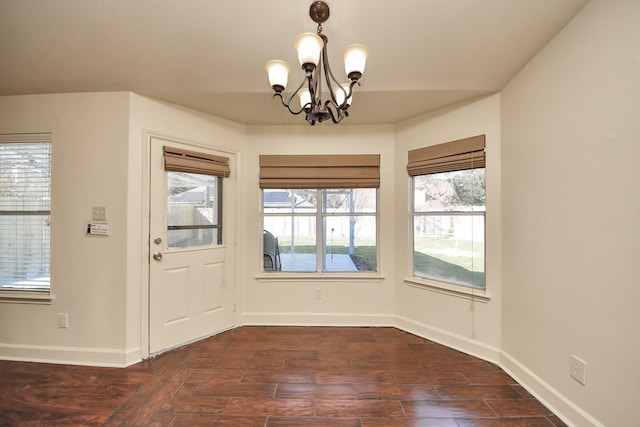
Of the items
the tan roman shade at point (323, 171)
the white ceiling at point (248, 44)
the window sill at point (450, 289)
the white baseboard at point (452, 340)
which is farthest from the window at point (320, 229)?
the white ceiling at point (248, 44)

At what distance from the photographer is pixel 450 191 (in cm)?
270

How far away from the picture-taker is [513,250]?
218cm

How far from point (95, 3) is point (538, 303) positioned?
3.30 m

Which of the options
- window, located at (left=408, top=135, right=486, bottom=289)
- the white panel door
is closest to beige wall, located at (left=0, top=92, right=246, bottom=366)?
the white panel door

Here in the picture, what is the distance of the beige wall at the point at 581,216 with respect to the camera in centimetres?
133

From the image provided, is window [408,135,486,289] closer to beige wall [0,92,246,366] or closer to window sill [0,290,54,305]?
beige wall [0,92,246,366]

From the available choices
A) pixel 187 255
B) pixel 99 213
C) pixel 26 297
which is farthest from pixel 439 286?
pixel 26 297

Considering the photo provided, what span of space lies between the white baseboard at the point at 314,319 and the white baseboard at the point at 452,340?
7.2 inches

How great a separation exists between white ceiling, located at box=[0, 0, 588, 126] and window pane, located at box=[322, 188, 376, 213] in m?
1.03

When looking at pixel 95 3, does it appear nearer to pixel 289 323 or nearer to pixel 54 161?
pixel 54 161

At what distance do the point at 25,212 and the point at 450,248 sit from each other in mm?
3979

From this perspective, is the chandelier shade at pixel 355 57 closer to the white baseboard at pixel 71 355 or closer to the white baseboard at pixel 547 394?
the white baseboard at pixel 547 394

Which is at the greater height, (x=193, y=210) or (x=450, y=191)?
(x=450, y=191)

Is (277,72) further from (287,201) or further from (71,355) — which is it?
(71,355)
